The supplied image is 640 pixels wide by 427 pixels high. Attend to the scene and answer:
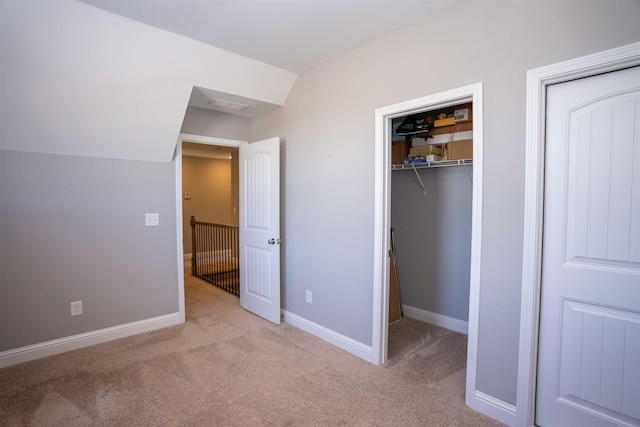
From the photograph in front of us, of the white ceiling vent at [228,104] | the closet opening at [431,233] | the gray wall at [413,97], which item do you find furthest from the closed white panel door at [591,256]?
the white ceiling vent at [228,104]

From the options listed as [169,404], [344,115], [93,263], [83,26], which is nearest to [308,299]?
[169,404]

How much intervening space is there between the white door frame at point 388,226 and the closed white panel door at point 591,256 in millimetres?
331

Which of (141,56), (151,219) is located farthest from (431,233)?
(141,56)

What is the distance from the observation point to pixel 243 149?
3816mm

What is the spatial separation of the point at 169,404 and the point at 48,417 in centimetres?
69

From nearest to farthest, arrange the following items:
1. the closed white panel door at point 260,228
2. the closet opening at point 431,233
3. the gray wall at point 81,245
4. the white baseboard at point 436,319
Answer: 1. the gray wall at point 81,245
2. the closet opening at point 431,233
3. the white baseboard at point 436,319
4. the closed white panel door at point 260,228

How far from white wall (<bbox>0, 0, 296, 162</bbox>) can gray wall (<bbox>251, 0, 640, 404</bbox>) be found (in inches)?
32.2

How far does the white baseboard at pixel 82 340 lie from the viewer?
104 inches

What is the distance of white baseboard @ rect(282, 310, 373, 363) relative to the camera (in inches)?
107

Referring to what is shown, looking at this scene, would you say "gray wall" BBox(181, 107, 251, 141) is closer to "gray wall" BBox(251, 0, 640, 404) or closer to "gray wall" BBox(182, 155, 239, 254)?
"gray wall" BBox(251, 0, 640, 404)

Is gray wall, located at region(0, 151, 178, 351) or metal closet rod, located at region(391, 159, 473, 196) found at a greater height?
metal closet rod, located at region(391, 159, 473, 196)

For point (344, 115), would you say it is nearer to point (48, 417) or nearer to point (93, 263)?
point (93, 263)

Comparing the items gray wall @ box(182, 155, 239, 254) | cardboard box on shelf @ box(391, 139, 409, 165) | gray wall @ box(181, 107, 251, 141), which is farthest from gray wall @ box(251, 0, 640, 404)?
gray wall @ box(182, 155, 239, 254)

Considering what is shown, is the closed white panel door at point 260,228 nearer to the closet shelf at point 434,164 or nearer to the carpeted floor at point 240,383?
the carpeted floor at point 240,383
